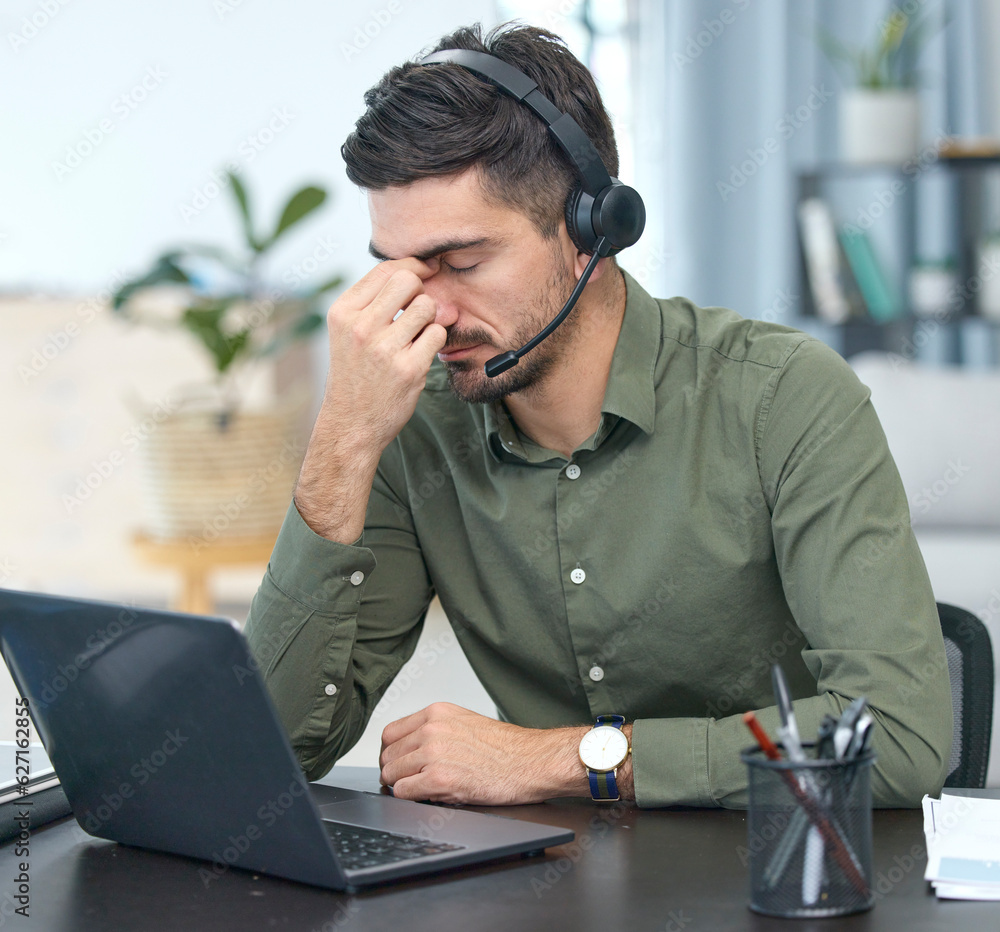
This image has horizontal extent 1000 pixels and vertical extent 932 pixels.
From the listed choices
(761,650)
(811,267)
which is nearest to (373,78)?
(811,267)

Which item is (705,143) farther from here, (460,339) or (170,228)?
(460,339)

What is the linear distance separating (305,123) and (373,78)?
0.25 metres

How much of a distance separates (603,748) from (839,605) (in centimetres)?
24

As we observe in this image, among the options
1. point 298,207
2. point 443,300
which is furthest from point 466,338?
point 298,207

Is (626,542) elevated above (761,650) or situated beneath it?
elevated above

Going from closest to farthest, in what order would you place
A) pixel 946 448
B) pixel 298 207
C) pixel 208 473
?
1. pixel 946 448
2. pixel 208 473
3. pixel 298 207

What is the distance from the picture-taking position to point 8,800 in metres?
0.85

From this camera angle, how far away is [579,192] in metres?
1.17

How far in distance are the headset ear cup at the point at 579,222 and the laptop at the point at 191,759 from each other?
58cm

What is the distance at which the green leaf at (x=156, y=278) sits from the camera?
9.57ft

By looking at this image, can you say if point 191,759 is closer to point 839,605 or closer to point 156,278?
point 839,605

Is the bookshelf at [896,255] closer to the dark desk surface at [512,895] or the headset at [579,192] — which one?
the headset at [579,192]

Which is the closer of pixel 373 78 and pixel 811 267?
pixel 811 267

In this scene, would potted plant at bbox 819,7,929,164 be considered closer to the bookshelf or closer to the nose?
the bookshelf
